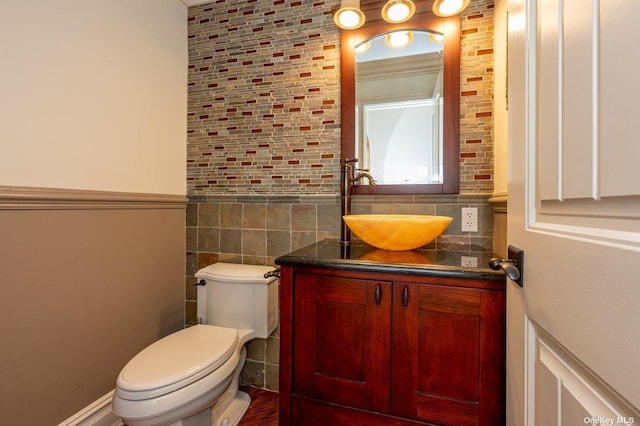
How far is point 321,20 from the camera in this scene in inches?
68.4

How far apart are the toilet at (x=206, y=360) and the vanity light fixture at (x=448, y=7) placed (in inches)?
65.6

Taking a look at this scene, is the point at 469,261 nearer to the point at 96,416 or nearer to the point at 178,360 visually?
the point at 178,360

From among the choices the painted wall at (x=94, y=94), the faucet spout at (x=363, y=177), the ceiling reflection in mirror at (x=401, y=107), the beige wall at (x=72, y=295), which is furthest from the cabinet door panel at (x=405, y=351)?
the painted wall at (x=94, y=94)

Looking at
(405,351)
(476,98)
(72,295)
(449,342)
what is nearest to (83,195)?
(72,295)

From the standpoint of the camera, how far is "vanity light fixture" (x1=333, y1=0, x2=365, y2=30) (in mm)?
1524

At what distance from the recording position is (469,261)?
1.13 meters

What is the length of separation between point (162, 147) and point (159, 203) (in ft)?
1.18

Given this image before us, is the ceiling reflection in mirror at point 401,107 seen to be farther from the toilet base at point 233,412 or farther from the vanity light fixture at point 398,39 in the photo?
the toilet base at point 233,412

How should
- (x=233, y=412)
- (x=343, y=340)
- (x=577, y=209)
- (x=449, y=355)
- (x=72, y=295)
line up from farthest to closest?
(x=233, y=412) < (x=72, y=295) < (x=343, y=340) < (x=449, y=355) < (x=577, y=209)

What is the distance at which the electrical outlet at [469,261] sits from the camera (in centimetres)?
105

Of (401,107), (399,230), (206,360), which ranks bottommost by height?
(206,360)

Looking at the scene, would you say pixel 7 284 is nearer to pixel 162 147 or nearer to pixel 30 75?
pixel 30 75

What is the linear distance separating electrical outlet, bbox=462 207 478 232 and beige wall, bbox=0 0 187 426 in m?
1.77

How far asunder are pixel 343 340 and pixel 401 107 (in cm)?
124
